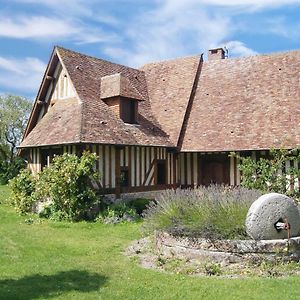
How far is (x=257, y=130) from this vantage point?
56.4ft

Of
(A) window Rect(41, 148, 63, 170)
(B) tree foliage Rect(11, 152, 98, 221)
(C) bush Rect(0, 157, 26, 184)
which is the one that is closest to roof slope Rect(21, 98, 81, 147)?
(A) window Rect(41, 148, 63, 170)

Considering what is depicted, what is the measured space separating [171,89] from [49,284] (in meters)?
15.1

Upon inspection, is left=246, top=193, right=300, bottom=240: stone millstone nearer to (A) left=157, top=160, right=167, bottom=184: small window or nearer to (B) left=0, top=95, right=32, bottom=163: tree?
(A) left=157, top=160, right=167, bottom=184: small window

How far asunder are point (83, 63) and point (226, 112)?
266 inches

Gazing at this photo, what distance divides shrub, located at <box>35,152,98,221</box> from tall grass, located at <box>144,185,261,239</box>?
16.0 ft

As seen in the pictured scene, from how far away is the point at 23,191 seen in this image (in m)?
16.3

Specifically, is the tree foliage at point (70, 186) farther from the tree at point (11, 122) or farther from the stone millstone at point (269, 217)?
the tree at point (11, 122)

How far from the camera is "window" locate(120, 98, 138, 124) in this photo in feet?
58.2

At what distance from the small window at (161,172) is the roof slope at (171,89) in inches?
42.1

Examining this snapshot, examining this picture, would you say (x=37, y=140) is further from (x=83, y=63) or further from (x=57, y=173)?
(x=83, y=63)

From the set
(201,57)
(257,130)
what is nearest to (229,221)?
(257,130)

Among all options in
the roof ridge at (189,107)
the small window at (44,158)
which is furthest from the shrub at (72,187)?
the roof ridge at (189,107)

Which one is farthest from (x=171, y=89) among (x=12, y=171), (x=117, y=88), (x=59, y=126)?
(x=12, y=171)

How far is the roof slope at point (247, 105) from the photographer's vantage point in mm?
16922
